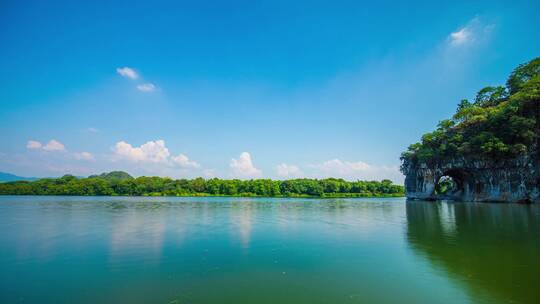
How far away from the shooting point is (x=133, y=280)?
255 inches

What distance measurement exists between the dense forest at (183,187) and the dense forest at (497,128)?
47.6 metres

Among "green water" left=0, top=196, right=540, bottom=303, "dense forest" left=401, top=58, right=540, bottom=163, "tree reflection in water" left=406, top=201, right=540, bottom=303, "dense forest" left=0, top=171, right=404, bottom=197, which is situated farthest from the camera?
"dense forest" left=0, top=171, right=404, bottom=197

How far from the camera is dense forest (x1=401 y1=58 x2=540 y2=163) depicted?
35375mm

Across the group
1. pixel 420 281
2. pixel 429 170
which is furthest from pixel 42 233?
pixel 429 170

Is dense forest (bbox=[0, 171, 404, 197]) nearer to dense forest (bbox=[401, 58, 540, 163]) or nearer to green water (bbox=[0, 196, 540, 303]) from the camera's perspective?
dense forest (bbox=[401, 58, 540, 163])

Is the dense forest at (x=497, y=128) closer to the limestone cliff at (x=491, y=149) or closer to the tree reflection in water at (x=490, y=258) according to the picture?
the limestone cliff at (x=491, y=149)

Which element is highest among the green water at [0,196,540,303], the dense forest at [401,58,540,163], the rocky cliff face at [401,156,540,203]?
the dense forest at [401,58,540,163]

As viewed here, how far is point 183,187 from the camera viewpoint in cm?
9556

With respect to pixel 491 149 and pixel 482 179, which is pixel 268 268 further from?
pixel 482 179

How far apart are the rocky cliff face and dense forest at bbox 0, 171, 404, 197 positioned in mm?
42698

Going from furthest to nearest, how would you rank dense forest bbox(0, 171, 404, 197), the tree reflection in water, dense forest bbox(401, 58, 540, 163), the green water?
1. dense forest bbox(0, 171, 404, 197)
2. dense forest bbox(401, 58, 540, 163)
3. the tree reflection in water
4. the green water

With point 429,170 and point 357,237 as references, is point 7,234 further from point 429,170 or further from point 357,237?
point 429,170

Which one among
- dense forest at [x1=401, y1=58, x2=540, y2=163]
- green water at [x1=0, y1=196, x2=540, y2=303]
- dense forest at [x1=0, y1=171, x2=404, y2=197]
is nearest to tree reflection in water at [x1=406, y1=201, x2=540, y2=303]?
green water at [x1=0, y1=196, x2=540, y2=303]

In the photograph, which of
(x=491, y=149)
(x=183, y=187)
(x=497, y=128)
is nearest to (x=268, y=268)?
(x=491, y=149)
